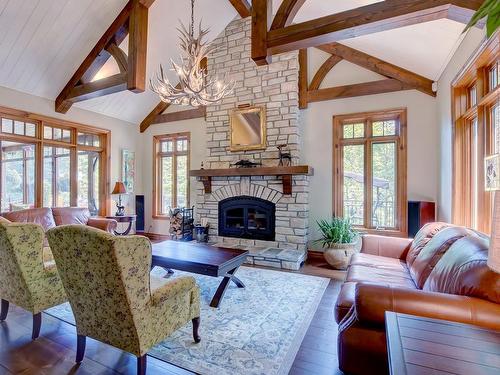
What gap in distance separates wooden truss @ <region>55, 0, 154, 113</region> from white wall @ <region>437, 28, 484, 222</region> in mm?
4070

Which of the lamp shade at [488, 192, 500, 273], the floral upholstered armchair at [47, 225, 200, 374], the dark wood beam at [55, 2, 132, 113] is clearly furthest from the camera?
the dark wood beam at [55, 2, 132, 113]

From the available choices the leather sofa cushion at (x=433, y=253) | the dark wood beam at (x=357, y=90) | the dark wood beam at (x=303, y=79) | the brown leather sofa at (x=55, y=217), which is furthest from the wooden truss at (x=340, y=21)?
the brown leather sofa at (x=55, y=217)

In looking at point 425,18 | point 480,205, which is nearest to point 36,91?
point 425,18

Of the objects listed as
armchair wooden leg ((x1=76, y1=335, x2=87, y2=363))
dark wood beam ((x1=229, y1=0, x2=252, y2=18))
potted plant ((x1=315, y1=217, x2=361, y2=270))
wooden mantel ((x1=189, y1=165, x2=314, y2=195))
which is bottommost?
armchair wooden leg ((x1=76, y1=335, x2=87, y2=363))

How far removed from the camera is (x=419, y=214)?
13.6 feet

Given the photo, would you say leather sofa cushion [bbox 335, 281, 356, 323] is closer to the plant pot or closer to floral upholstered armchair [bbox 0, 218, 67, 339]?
the plant pot

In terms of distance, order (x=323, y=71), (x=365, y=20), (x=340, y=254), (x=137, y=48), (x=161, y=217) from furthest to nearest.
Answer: (x=161, y=217) → (x=323, y=71) → (x=340, y=254) → (x=137, y=48) → (x=365, y=20)

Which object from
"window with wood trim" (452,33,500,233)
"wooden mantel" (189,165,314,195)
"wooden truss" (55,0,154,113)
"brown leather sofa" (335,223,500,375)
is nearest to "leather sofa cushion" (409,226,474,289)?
"brown leather sofa" (335,223,500,375)

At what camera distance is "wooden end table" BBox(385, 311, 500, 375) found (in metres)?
0.96

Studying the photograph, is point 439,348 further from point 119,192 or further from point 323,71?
point 119,192

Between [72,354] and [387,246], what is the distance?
3323 millimetres

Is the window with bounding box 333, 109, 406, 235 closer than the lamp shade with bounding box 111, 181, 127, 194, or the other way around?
the window with bounding box 333, 109, 406, 235

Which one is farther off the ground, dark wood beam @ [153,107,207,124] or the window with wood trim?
dark wood beam @ [153,107,207,124]

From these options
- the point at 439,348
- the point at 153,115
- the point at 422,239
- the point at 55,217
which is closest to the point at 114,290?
the point at 439,348
